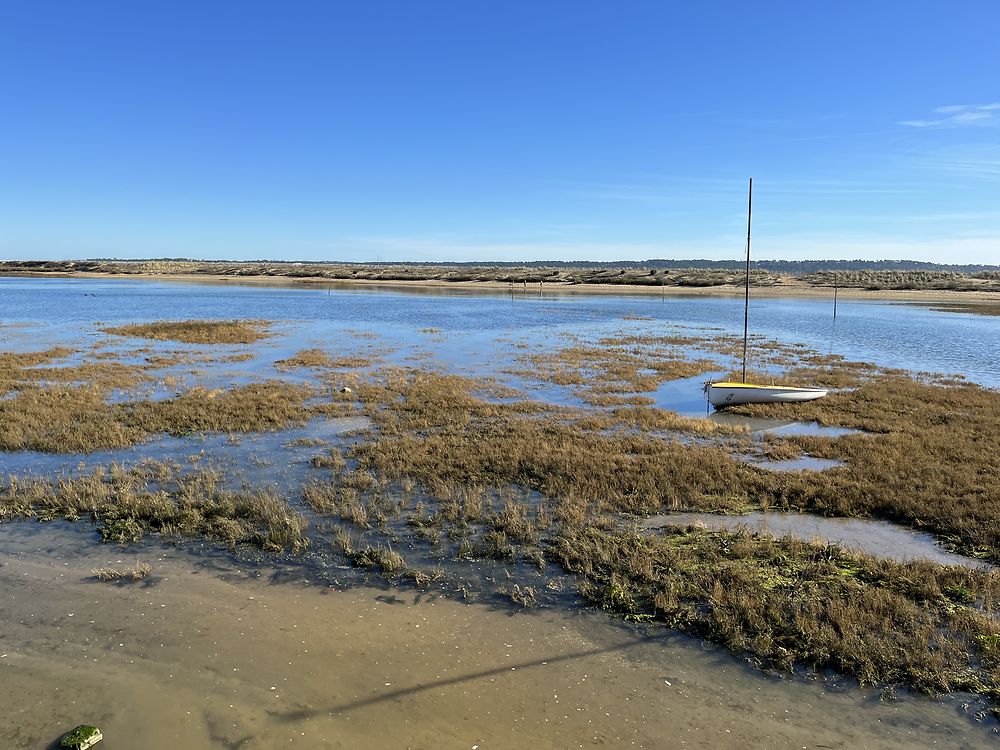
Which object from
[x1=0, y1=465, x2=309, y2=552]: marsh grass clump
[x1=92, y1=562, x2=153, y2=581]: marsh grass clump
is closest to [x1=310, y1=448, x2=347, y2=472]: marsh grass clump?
[x1=0, y1=465, x2=309, y2=552]: marsh grass clump

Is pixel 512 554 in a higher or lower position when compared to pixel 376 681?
higher

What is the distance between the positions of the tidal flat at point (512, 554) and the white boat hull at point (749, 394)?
1.98 ft

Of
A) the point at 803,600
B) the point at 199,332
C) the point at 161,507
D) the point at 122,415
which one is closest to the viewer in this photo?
the point at 803,600

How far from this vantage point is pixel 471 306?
78312 mm

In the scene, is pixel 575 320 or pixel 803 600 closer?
pixel 803 600

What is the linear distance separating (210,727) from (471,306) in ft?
239

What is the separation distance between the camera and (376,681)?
23.3 ft

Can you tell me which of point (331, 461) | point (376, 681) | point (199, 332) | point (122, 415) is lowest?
point (376, 681)

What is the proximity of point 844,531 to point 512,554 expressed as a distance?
6240 millimetres

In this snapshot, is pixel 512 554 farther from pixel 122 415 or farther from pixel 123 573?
pixel 122 415

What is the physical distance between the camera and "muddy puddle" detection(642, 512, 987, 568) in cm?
1024

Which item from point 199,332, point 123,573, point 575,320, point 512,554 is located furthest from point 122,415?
point 575,320

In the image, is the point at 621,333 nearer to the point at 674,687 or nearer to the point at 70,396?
the point at 70,396

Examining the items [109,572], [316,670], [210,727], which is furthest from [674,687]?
[109,572]
